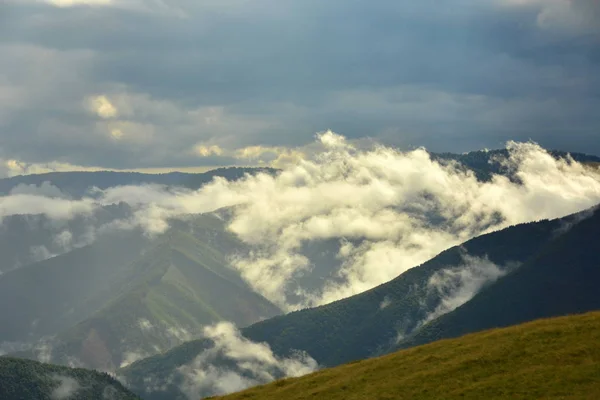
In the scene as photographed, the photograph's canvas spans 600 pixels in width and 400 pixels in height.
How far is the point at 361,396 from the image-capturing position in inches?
3317

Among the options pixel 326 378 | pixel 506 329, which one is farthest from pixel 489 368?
pixel 326 378

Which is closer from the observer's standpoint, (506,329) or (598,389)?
(598,389)

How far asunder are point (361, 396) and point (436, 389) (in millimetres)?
10137

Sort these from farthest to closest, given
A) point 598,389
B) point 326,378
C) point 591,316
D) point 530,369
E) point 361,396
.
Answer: point 326,378
point 591,316
point 361,396
point 530,369
point 598,389

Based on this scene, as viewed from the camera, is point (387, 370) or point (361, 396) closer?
point (361, 396)

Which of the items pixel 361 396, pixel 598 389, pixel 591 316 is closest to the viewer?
pixel 598 389

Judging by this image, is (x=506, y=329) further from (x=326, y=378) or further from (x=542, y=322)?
(x=326, y=378)

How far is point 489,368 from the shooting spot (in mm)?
80938

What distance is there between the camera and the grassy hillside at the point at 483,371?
238 feet

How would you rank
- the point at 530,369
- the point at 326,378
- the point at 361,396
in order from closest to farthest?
the point at 530,369 < the point at 361,396 < the point at 326,378

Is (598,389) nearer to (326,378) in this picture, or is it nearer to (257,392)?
(326,378)

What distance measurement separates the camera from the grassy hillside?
238ft

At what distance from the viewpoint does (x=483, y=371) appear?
264 feet

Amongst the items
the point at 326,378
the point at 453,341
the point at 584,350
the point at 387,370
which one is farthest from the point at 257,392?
the point at 584,350
